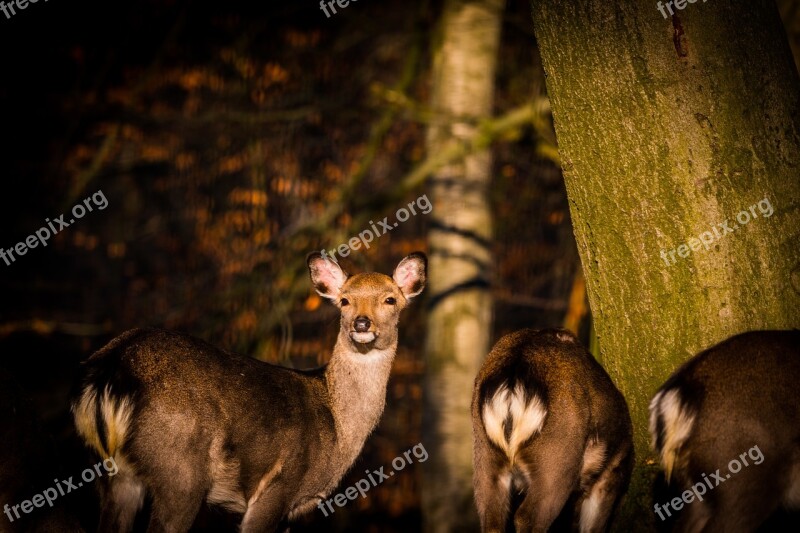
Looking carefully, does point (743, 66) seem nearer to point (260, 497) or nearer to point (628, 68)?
point (628, 68)

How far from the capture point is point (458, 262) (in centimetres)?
1062

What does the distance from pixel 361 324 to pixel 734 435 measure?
9.23 ft

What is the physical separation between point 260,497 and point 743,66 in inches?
132

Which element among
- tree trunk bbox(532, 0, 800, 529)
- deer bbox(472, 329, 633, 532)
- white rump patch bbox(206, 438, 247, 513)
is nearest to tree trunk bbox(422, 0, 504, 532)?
white rump patch bbox(206, 438, 247, 513)

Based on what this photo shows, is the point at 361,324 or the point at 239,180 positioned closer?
the point at 361,324

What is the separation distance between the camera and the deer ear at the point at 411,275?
684 cm

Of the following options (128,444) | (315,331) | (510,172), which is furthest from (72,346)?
(128,444)

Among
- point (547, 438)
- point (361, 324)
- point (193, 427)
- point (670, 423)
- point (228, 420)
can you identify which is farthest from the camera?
point (361, 324)

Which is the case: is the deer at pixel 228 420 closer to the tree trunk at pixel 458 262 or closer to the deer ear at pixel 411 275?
the deer ear at pixel 411 275

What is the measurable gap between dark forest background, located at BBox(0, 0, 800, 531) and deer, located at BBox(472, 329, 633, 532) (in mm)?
3468

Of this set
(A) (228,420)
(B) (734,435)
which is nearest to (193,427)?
(A) (228,420)

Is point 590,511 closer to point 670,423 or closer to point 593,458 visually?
point 593,458

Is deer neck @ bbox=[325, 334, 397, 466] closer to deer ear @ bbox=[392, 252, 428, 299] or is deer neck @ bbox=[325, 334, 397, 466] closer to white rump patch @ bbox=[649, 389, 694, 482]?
deer ear @ bbox=[392, 252, 428, 299]

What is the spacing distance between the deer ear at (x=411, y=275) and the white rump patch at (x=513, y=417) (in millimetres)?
2483
